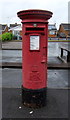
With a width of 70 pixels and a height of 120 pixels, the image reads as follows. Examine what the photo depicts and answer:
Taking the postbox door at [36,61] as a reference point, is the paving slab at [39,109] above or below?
below

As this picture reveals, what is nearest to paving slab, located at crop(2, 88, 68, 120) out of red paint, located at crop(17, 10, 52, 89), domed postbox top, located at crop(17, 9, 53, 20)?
red paint, located at crop(17, 10, 52, 89)

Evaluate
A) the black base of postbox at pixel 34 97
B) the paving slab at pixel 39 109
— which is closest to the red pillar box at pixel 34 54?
the black base of postbox at pixel 34 97

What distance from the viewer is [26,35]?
3438 millimetres

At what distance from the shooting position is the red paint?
333cm

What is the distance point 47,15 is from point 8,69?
4.19 meters

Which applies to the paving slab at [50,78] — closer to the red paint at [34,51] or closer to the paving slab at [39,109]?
the paving slab at [39,109]

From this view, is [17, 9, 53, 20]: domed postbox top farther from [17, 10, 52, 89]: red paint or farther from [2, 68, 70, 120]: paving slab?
[2, 68, 70, 120]: paving slab

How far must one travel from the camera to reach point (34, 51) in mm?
3455

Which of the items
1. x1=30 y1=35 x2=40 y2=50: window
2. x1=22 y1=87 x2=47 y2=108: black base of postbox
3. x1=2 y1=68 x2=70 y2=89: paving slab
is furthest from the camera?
x1=2 y1=68 x2=70 y2=89: paving slab

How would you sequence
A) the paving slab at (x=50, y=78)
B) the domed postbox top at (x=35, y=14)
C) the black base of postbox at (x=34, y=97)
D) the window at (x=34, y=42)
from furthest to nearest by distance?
the paving slab at (x=50, y=78) → the black base of postbox at (x=34, y=97) → the window at (x=34, y=42) → the domed postbox top at (x=35, y=14)

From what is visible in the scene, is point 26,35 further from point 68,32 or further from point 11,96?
point 68,32

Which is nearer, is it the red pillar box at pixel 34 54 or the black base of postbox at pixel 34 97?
the red pillar box at pixel 34 54

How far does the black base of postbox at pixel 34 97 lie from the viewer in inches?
141

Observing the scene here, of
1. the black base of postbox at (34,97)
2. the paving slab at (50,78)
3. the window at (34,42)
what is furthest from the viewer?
the paving slab at (50,78)
